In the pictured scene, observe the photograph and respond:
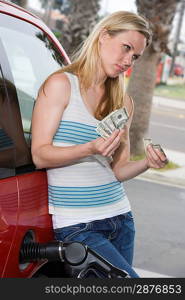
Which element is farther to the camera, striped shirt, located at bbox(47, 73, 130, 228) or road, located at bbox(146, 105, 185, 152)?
road, located at bbox(146, 105, 185, 152)

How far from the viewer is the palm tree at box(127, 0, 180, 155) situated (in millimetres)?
9430

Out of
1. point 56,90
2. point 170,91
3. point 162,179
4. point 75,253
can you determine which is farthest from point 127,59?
point 170,91

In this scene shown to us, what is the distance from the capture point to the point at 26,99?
8.45ft

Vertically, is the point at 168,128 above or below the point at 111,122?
below

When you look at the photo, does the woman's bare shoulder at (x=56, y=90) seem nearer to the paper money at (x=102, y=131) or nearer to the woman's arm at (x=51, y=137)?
the woman's arm at (x=51, y=137)

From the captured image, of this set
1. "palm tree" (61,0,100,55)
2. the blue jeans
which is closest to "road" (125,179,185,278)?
the blue jeans

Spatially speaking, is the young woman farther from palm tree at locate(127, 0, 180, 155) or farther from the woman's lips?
palm tree at locate(127, 0, 180, 155)

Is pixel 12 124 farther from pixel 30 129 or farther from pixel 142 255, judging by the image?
pixel 142 255

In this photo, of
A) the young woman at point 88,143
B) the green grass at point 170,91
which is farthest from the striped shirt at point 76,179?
the green grass at point 170,91

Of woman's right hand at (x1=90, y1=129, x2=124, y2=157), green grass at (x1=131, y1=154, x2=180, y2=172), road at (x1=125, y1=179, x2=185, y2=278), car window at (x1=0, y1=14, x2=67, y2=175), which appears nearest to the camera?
woman's right hand at (x1=90, y1=129, x2=124, y2=157)

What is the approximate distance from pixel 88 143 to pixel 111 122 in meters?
0.16

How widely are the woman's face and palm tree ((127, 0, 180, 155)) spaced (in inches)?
281

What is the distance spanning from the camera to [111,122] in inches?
88.7

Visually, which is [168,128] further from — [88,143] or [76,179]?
[88,143]
